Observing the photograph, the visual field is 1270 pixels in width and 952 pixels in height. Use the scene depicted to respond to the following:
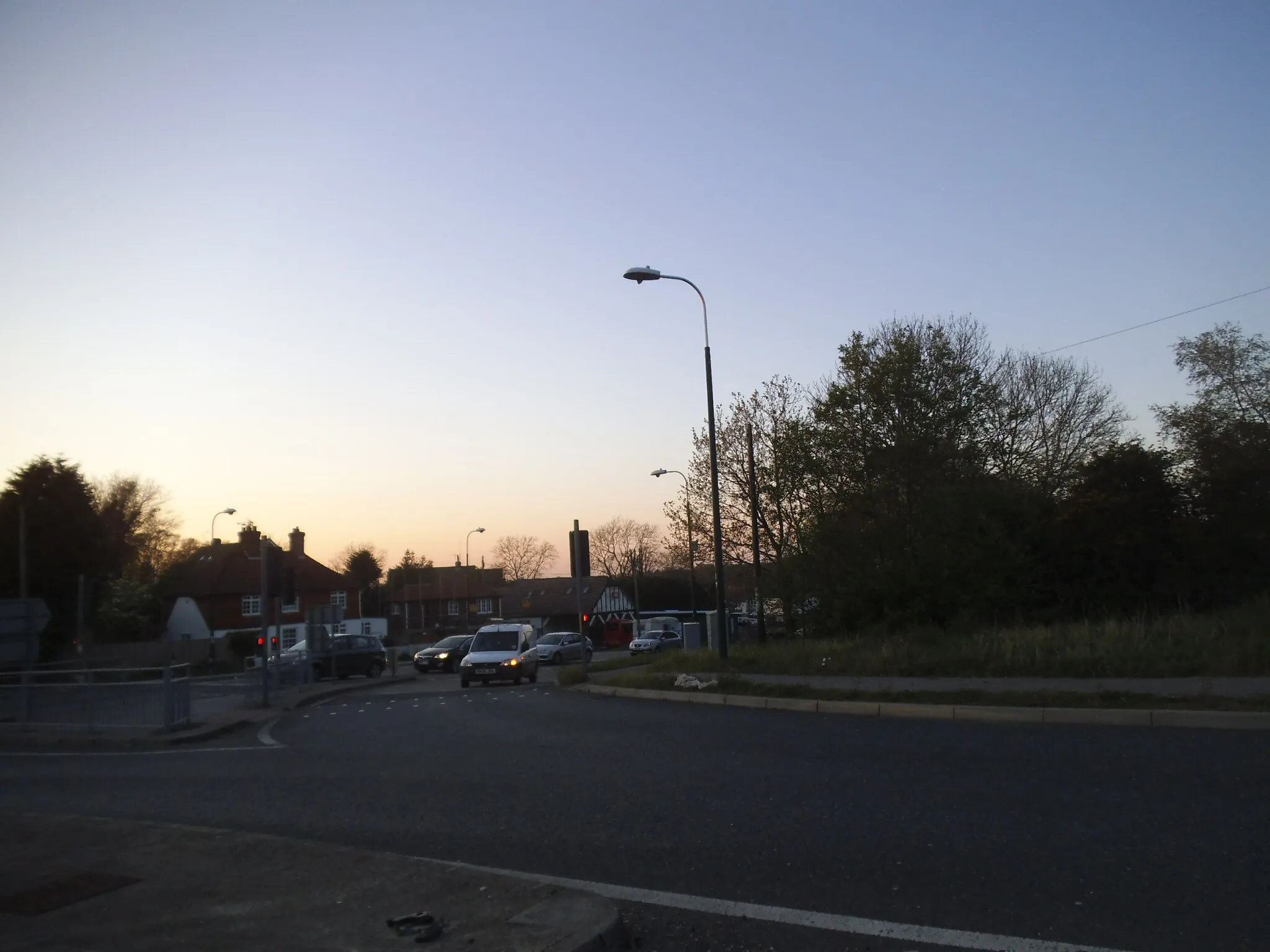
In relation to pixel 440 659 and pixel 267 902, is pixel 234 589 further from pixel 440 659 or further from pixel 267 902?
pixel 267 902

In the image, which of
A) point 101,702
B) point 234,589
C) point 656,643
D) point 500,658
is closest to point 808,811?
point 101,702

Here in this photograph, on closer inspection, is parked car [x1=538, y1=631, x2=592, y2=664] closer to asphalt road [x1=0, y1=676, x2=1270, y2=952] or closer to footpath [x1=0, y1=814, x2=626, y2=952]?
asphalt road [x1=0, y1=676, x2=1270, y2=952]

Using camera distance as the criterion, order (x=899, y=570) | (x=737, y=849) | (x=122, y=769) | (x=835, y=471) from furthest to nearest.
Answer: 1. (x=835, y=471)
2. (x=899, y=570)
3. (x=122, y=769)
4. (x=737, y=849)

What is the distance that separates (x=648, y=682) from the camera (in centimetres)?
2161

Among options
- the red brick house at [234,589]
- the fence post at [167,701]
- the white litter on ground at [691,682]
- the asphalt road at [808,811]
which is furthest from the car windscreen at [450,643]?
the asphalt road at [808,811]

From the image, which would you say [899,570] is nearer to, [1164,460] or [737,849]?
[1164,460]

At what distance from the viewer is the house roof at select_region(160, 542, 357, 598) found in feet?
238

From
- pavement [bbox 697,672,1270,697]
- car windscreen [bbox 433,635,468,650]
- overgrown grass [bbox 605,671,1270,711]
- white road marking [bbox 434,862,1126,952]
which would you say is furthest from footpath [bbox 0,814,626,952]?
car windscreen [bbox 433,635,468,650]

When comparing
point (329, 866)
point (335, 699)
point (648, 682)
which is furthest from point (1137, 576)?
point (329, 866)

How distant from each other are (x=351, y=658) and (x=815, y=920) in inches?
1380

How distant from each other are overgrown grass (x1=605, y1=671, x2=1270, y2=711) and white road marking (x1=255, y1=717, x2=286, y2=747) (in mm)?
7623

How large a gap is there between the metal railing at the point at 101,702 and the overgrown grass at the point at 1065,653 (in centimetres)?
1037

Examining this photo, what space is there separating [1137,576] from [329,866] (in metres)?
26.1

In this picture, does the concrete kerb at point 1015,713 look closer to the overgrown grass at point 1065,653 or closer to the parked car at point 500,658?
the overgrown grass at point 1065,653
